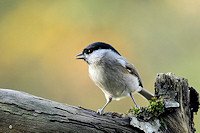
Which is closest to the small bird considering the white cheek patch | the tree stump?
the white cheek patch

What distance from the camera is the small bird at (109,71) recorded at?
274 cm

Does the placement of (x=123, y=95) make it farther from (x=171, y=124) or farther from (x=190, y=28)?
(x=190, y=28)

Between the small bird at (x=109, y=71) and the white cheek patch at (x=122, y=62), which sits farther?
the white cheek patch at (x=122, y=62)

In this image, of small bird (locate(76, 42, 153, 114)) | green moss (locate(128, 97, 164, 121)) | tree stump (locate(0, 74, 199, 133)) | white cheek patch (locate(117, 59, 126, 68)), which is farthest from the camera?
white cheek patch (locate(117, 59, 126, 68))

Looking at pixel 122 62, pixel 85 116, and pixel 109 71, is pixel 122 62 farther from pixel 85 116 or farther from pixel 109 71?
pixel 85 116

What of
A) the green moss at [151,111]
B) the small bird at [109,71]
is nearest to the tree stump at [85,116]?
the green moss at [151,111]

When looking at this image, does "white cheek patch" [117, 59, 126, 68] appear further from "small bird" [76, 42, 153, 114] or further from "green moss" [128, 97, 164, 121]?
"green moss" [128, 97, 164, 121]

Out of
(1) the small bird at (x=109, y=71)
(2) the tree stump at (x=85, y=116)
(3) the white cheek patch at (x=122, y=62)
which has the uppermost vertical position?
(3) the white cheek patch at (x=122, y=62)

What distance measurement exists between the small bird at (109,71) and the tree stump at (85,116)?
56cm

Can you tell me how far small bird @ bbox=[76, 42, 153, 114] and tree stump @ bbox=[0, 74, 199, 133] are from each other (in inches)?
22.0

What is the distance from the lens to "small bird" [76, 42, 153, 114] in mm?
2744

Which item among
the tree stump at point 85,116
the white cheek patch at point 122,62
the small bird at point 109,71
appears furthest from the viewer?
the white cheek patch at point 122,62

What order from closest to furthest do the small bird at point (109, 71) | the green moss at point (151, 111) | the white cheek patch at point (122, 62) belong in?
the green moss at point (151, 111)
the small bird at point (109, 71)
the white cheek patch at point (122, 62)

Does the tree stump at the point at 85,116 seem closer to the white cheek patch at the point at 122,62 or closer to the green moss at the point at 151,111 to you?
the green moss at the point at 151,111
